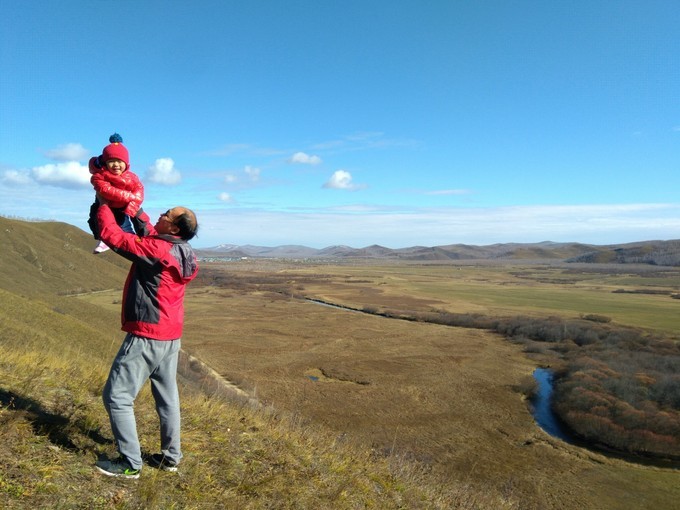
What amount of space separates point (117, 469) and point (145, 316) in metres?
1.21

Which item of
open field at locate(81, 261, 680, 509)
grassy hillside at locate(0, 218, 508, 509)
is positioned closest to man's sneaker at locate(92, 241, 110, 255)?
grassy hillside at locate(0, 218, 508, 509)

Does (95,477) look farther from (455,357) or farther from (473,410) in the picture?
(455,357)

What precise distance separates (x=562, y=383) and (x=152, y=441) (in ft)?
86.3

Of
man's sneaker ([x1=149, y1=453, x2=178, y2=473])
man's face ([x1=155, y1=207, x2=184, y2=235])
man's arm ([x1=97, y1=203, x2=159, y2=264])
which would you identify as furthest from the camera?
man's sneaker ([x1=149, y1=453, x2=178, y2=473])

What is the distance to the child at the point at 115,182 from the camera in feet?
9.53

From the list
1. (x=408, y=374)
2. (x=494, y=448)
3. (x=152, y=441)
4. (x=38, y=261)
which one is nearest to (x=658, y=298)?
(x=408, y=374)

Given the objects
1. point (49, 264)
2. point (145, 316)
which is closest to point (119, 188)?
point (145, 316)

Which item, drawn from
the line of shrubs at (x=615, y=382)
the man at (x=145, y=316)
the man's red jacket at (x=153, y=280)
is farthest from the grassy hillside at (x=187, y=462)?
the line of shrubs at (x=615, y=382)

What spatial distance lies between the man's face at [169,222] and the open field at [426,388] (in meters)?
4.30

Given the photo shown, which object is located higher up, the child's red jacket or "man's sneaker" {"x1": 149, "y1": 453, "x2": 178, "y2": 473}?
the child's red jacket

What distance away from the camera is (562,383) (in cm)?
2452

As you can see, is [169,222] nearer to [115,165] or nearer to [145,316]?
[115,165]

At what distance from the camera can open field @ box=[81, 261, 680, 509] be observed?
14141mm

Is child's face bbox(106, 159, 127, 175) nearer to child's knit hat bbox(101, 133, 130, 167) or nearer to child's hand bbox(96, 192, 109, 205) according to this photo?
child's knit hat bbox(101, 133, 130, 167)
